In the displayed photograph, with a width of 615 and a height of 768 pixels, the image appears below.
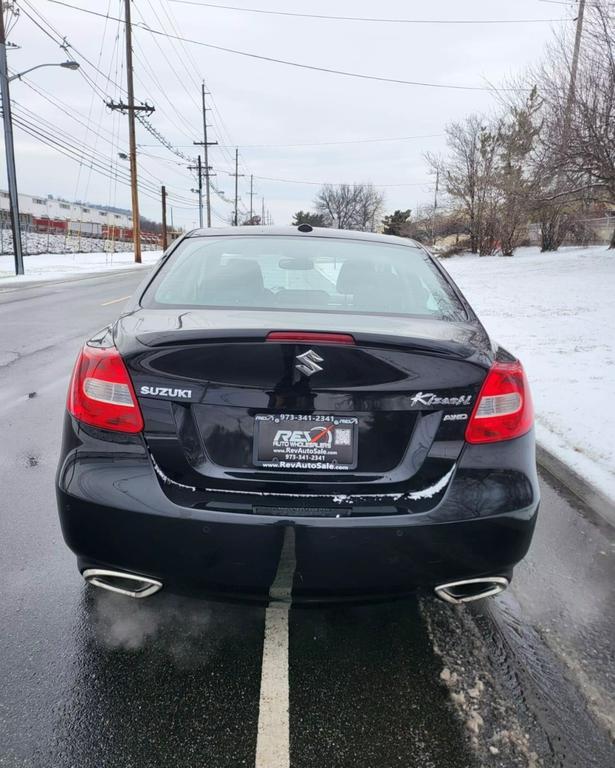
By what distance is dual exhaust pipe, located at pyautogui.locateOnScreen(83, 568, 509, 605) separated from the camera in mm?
2037

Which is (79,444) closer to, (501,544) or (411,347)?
(411,347)

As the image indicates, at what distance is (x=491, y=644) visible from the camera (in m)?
2.34

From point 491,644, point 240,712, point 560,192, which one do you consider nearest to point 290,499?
point 240,712

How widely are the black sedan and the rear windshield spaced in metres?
0.50

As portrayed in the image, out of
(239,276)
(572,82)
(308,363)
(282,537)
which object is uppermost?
(572,82)

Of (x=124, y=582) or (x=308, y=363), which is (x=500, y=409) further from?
(x=124, y=582)

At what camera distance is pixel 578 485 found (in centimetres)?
404

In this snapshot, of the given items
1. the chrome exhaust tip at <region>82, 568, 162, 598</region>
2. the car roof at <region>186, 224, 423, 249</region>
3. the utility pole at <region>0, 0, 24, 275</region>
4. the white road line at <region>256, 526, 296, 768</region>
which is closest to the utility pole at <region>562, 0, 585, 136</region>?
the car roof at <region>186, 224, 423, 249</region>

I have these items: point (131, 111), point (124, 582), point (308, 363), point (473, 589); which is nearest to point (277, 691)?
point (124, 582)

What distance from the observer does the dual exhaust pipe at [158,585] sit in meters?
2.04

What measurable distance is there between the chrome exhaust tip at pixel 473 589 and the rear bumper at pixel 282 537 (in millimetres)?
40

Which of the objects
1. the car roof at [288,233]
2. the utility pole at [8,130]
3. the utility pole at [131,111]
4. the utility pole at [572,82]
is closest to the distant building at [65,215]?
the utility pole at [131,111]

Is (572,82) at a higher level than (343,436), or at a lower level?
higher

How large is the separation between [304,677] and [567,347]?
716 centimetres
